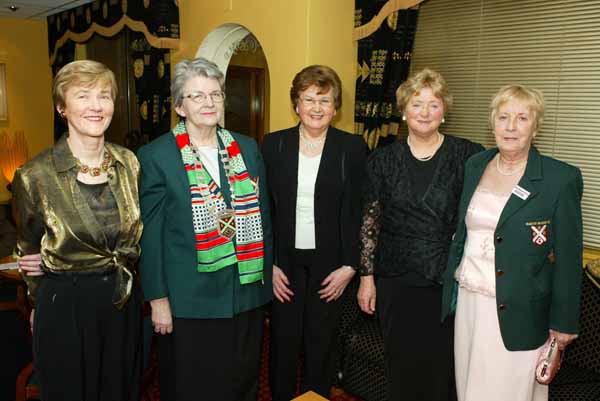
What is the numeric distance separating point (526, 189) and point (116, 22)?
499 centimetres

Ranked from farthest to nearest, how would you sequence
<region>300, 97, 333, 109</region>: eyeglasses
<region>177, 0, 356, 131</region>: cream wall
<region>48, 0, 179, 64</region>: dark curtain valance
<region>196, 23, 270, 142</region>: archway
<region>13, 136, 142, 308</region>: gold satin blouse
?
<region>196, 23, 270, 142</region>: archway → <region>48, 0, 179, 64</region>: dark curtain valance → <region>177, 0, 356, 131</region>: cream wall → <region>300, 97, 333, 109</region>: eyeglasses → <region>13, 136, 142, 308</region>: gold satin blouse

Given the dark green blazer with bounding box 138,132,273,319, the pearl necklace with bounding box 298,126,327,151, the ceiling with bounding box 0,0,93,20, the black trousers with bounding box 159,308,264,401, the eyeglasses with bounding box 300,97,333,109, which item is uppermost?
the ceiling with bounding box 0,0,93,20

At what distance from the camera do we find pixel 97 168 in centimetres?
173

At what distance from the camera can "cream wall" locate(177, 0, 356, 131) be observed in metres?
3.33

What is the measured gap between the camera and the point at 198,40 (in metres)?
4.34

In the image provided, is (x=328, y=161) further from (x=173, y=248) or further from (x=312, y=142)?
(x=173, y=248)

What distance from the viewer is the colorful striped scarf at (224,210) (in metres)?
1.89

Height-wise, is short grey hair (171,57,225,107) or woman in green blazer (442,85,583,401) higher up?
short grey hair (171,57,225,107)

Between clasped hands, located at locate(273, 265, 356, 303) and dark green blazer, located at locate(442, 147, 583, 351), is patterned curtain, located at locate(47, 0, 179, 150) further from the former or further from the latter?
dark green blazer, located at locate(442, 147, 583, 351)

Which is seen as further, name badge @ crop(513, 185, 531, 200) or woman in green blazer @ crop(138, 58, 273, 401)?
woman in green blazer @ crop(138, 58, 273, 401)

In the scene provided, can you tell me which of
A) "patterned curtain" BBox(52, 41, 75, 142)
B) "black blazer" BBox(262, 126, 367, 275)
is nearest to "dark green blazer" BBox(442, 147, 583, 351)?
"black blazer" BBox(262, 126, 367, 275)

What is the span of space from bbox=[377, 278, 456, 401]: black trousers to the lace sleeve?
0.27ft

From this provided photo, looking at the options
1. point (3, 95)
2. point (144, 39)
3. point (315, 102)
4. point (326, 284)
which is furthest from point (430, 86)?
point (3, 95)

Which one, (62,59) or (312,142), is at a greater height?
(62,59)
